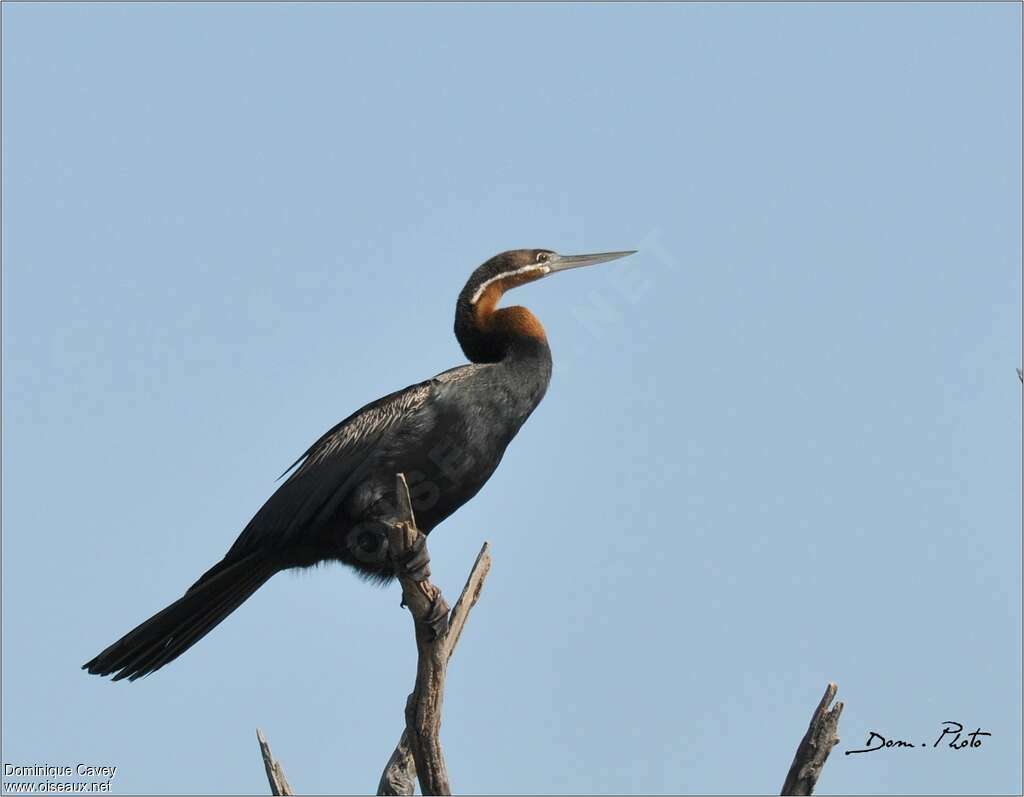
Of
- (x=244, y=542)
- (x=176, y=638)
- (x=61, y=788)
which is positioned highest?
(x=244, y=542)

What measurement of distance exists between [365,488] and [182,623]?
52.7 inches

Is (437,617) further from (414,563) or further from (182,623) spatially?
(182,623)

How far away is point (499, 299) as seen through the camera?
9.66 m

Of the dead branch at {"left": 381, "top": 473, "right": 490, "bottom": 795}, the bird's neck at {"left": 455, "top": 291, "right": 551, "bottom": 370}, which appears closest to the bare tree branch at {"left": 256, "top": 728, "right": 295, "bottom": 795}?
the dead branch at {"left": 381, "top": 473, "right": 490, "bottom": 795}

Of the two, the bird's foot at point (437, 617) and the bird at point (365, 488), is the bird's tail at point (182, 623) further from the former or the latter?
the bird's foot at point (437, 617)

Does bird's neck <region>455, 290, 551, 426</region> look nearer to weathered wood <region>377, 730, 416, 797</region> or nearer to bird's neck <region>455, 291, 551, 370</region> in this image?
bird's neck <region>455, 291, 551, 370</region>

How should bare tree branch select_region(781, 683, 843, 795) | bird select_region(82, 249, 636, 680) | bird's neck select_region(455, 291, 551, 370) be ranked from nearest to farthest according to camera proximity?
bare tree branch select_region(781, 683, 843, 795) → bird select_region(82, 249, 636, 680) → bird's neck select_region(455, 291, 551, 370)

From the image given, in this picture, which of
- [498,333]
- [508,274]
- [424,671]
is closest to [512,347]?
[498,333]

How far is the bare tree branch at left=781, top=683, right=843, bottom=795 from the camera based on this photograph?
20.5 ft

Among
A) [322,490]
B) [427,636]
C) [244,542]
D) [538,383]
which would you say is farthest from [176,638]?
[538,383]

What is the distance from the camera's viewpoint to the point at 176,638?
8.45 m

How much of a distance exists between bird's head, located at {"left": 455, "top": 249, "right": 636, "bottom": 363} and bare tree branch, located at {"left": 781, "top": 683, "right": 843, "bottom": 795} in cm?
345

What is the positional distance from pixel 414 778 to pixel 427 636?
96cm

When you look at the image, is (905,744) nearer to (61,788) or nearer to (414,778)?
(414,778)
